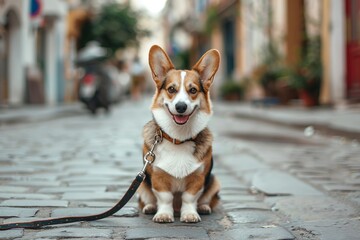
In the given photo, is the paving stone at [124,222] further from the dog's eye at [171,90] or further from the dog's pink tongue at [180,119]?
the dog's eye at [171,90]

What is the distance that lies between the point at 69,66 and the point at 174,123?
2788 cm

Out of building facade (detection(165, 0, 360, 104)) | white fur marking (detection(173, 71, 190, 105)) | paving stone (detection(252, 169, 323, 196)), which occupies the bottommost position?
paving stone (detection(252, 169, 323, 196))

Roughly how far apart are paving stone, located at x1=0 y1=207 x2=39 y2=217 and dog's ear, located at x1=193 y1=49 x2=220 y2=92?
4.21ft

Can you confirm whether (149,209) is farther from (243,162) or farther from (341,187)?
(243,162)

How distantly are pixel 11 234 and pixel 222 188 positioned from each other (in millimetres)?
2061

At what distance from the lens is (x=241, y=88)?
24.8 meters

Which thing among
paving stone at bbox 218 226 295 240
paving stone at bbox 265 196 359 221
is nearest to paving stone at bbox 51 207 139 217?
paving stone at bbox 218 226 295 240

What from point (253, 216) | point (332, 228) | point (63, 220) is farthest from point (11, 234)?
point (332, 228)

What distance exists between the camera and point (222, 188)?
4.63 meters

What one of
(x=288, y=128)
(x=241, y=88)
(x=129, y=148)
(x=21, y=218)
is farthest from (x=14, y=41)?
(x=21, y=218)

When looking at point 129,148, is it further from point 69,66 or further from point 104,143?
point 69,66

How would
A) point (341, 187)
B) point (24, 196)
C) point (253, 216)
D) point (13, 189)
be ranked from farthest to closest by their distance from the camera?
point (341, 187), point (13, 189), point (24, 196), point (253, 216)

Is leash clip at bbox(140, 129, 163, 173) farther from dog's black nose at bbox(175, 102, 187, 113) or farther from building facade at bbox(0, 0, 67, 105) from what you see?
building facade at bbox(0, 0, 67, 105)

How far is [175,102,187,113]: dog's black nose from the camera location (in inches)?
124
